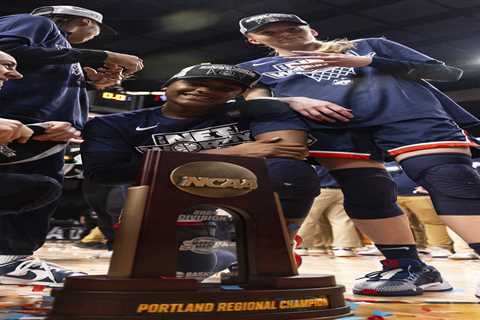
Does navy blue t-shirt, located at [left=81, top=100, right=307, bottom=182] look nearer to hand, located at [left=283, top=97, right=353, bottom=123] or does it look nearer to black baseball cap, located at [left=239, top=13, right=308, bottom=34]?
hand, located at [left=283, top=97, right=353, bottom=123]

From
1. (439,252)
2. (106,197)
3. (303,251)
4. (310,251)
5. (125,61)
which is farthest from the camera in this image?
(310,251)

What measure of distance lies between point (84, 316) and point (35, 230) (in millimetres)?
810

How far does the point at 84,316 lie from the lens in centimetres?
79

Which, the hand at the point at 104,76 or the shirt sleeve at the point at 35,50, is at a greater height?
the shirt sleeve at the point at 35,50

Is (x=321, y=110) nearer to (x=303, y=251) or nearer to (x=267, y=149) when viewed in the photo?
(x=267, y=149)

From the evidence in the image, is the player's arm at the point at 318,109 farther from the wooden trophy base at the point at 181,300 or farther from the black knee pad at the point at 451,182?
the wooden trophy base at the point at 181,300

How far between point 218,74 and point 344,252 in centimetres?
219

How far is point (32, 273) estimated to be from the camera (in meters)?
1.41

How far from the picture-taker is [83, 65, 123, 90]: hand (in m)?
1.36

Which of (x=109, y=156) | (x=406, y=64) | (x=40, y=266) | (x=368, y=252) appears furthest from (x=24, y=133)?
(x=368, y=252)

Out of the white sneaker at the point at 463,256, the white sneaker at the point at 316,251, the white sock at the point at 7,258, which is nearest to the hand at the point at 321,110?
the white sock at the point at 7,258

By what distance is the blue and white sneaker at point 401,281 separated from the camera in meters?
1.32

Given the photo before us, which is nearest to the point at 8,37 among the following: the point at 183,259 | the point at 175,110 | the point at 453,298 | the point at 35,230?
the point at 175,110

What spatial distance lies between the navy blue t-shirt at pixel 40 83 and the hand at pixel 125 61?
11 cm
